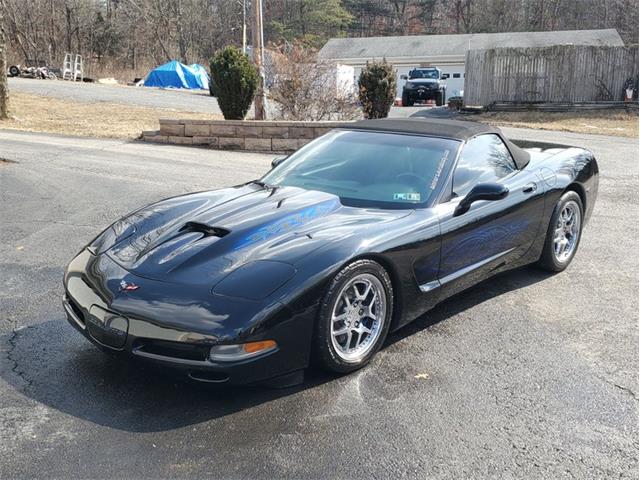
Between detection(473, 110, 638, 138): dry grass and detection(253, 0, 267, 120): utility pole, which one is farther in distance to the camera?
detection(473, 110, 638, 138): dry grass

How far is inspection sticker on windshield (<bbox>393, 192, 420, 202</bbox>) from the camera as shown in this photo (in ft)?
12.9

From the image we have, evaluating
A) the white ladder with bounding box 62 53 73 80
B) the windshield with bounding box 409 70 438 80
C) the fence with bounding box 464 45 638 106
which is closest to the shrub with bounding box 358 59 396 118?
the fence with bounding box 464 45 638 106

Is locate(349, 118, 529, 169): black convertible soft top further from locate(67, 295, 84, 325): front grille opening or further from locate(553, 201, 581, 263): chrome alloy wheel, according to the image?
locate(67, 295, 84, 325): front grille opening

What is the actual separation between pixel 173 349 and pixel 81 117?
1530 cm

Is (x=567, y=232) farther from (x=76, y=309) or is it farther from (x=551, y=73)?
(x=551, y=73)

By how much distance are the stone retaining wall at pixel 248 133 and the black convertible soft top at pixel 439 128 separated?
650 cm

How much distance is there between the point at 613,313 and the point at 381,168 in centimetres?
202

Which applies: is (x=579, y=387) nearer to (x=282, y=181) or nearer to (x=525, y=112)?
(x=282, y=181)

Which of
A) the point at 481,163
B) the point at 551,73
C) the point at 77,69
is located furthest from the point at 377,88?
the point at 77,69

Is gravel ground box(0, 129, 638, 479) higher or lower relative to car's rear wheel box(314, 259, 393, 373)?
lower

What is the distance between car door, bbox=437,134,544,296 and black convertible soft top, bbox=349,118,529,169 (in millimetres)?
64

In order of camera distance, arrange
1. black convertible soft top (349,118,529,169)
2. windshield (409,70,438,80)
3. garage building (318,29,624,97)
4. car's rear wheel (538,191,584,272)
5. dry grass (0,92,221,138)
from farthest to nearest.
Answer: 1. garage building (318,29,624,97)
2. windshield (409,70,438,80)
3. dry grass (0,92,221,138)
4. car's rear wheel (538,191,584,272)
5. black convertible soft top (349,118,529,169)

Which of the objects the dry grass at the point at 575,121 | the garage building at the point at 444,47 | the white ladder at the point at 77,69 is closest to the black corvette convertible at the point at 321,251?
the dry grass at the point at 575,121

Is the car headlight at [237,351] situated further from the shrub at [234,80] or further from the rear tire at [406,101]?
the rear tire at [406,101]
